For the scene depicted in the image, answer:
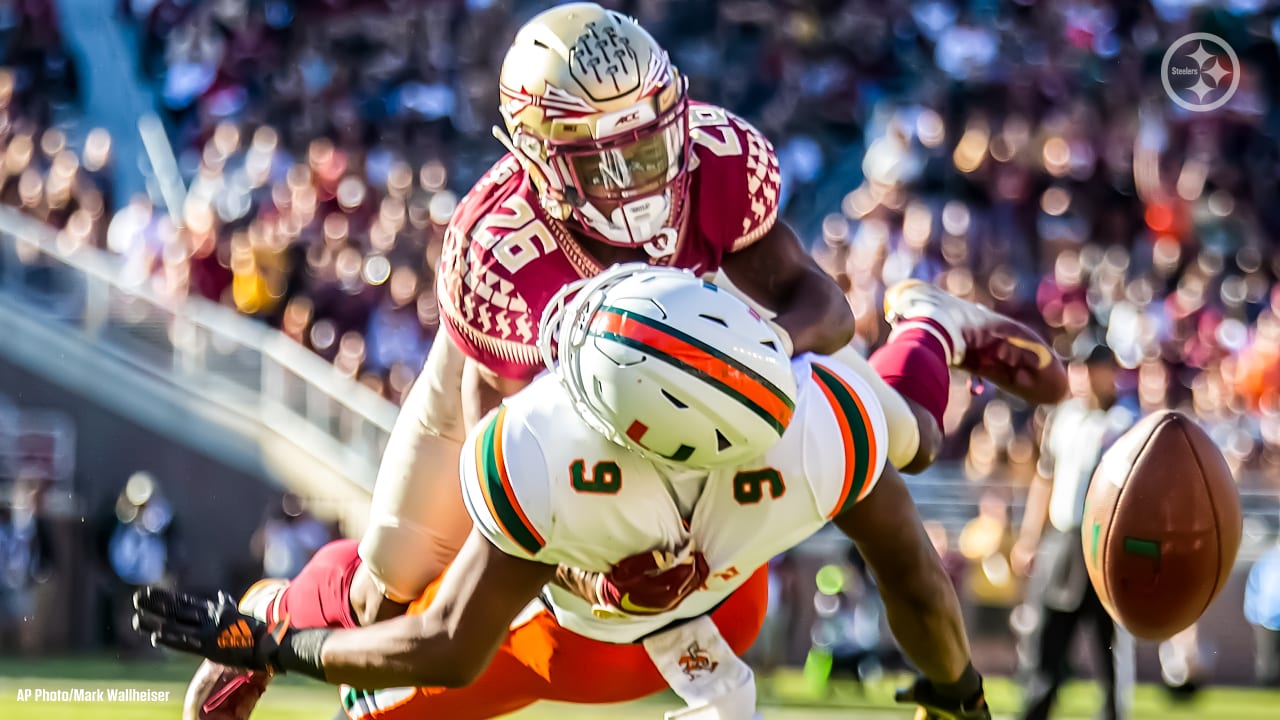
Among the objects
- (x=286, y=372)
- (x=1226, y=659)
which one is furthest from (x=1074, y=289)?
(x=286, y=372)

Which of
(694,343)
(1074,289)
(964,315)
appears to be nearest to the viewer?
(694,343)

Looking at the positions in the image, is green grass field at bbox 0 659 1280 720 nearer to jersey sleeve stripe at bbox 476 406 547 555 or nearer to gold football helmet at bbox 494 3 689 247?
gold football helmet at bbox 494 3 689 247

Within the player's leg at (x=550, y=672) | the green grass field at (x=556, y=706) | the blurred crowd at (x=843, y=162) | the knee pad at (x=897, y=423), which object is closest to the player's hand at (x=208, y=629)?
the player's leg at (x=550, y=672)

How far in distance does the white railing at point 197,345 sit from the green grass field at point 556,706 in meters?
1.84

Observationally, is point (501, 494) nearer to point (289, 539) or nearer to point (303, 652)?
point (303, 652)

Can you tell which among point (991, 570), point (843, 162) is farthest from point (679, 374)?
point (843, 162)

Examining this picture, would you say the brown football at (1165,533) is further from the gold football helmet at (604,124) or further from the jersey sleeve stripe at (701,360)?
the jersey sleeve stripe at (701,360)

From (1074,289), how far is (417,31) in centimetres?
523

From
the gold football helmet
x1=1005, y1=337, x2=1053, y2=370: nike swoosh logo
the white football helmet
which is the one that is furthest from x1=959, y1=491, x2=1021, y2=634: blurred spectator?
the white football helmet

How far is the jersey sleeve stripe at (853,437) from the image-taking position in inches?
132

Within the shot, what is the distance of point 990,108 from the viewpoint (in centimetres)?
1138

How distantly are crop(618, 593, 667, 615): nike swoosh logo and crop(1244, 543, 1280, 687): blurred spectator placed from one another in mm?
Result: 6287

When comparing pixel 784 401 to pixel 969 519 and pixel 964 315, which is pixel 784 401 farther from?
pixel 969 519

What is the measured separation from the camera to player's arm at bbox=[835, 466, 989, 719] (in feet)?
11.9
